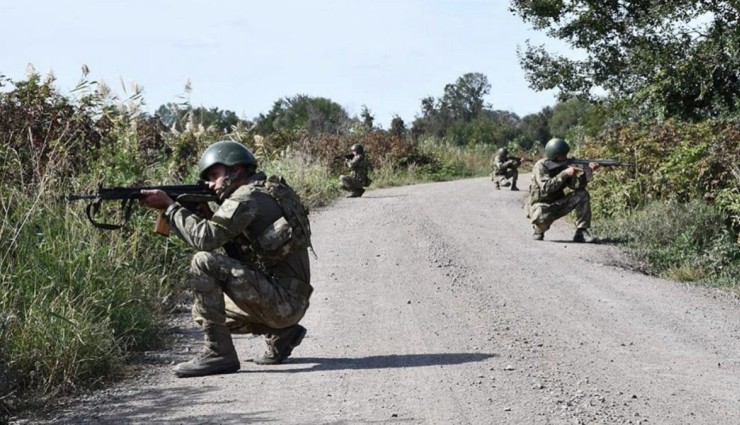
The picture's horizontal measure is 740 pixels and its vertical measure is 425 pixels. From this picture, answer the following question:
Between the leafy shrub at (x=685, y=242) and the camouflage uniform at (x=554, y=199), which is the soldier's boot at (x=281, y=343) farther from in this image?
the camouflage uniform at (x=554, y=199)

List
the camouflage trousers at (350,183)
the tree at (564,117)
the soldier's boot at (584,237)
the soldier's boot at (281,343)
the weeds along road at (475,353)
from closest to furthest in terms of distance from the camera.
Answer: the weeds along road at (475,353), the soldier's boot at (281,343), the soldier's boot at (584,237), the camouflage trousers at (350,183), the tree at (564,117)

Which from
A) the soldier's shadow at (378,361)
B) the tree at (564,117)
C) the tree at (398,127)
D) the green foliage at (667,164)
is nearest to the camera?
the soldier's shadow at (378,361)

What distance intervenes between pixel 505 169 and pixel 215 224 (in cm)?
2380

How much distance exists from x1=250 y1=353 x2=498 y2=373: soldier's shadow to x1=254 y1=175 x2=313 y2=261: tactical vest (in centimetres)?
82

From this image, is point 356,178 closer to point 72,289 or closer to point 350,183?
point 350,183

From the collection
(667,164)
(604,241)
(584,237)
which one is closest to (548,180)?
(584,237)

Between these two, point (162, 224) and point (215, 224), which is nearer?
point (215, 224)

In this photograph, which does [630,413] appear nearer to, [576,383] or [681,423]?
[681,423]

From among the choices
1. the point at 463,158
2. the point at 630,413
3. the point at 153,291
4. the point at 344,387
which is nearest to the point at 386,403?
the point at 344,387

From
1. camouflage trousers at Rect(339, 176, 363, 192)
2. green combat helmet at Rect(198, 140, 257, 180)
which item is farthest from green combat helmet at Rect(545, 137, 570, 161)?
green combat helmet at Rect(198, 140, 257, 180)

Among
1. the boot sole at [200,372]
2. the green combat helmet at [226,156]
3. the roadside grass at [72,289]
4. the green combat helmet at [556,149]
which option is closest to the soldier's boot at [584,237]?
the green combat helmet at [556,149]

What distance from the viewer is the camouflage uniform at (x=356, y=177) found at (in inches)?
1044

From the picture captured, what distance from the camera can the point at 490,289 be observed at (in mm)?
12648

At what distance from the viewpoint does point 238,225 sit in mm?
8188
